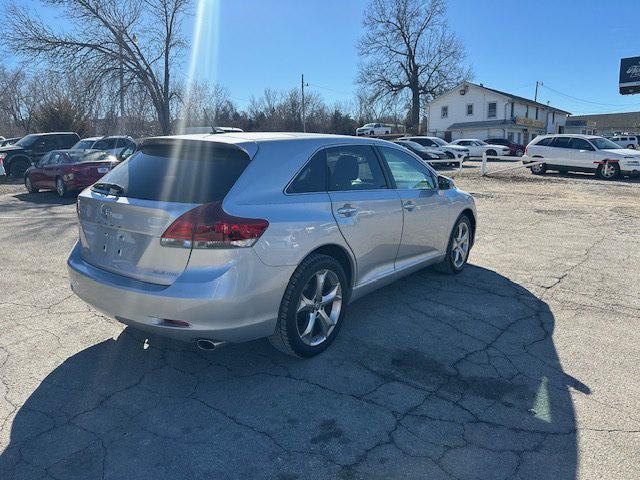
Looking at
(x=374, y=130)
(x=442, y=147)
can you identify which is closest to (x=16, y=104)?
(x=374, y=130)

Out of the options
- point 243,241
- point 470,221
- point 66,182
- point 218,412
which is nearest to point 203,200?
point 243,241

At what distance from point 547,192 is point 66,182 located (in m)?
14.2

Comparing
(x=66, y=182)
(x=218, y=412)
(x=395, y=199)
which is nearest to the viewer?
(x=218, y=412)

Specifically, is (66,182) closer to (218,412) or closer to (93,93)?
(218,412)

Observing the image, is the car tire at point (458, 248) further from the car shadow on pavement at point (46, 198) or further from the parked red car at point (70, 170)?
the car shadow on pavement at point (46, 198)

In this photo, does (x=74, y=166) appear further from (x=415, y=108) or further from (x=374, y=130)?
(x=415, y=108)

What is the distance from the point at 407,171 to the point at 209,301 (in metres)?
2.67

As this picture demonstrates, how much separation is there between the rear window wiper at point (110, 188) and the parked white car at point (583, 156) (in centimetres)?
2008

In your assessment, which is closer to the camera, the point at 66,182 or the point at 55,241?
the point at 55,241

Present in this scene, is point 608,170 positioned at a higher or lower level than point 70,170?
higher

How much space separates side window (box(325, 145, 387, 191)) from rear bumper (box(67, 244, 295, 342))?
3.40 feet

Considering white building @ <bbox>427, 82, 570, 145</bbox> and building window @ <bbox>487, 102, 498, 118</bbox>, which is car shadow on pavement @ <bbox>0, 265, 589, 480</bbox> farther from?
building window @ <bbox>487, 102, 498, 118</bbox>

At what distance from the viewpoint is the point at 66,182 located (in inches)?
511

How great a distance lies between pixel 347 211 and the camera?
12.4 ft
